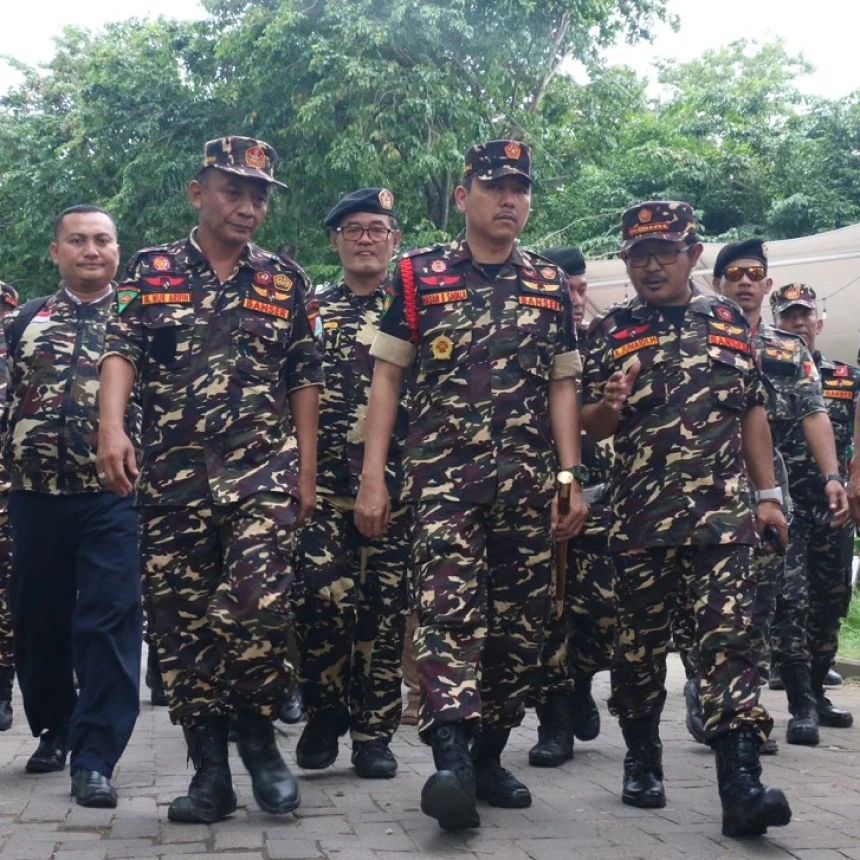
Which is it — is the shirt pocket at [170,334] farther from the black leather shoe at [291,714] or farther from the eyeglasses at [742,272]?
the black leather shoe at [291,714]

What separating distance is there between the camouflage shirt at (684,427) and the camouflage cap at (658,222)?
25 cm

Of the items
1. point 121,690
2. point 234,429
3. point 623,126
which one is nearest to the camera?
point 234,429

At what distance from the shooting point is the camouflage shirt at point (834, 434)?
741 centimetres

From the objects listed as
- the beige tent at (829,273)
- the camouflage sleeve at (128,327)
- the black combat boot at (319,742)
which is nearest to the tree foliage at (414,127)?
the beige tent at (829,273)

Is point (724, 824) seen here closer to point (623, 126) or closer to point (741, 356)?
point (741, 356)

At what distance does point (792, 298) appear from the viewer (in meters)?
8.03

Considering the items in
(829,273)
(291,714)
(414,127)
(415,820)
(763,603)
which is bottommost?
(291,714)

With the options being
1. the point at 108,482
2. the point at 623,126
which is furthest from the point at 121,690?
the point at 623,126

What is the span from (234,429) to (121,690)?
118cm

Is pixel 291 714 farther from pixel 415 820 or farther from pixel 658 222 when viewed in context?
pixel 658 222

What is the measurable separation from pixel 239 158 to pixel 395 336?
32.9 inches

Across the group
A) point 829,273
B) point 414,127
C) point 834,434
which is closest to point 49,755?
point 834,434

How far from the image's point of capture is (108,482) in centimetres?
473

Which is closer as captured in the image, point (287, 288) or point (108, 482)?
point (108, 482)
